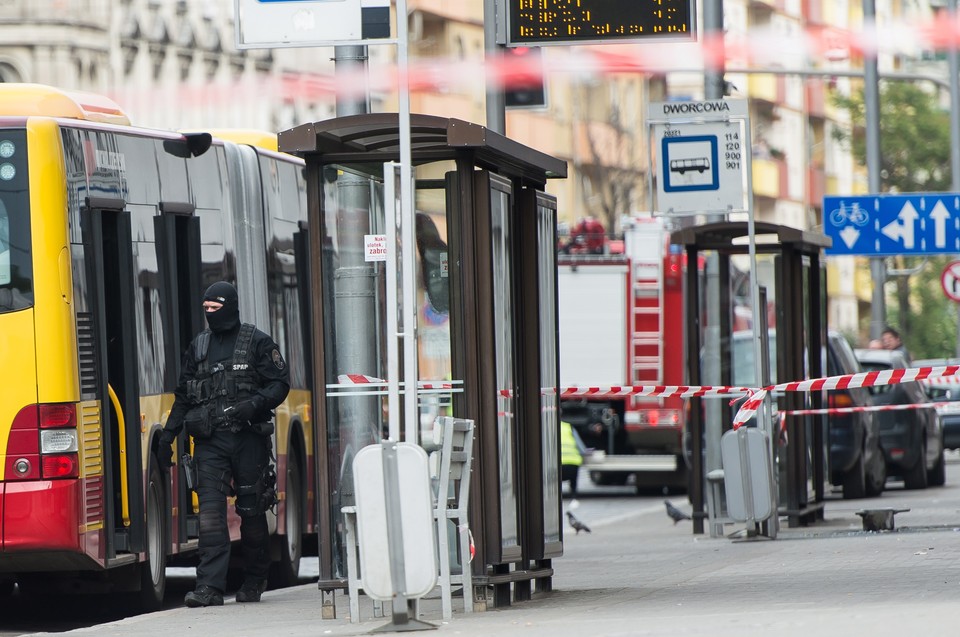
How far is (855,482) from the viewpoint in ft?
81.4

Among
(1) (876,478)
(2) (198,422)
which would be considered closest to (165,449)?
(2) (198,422)

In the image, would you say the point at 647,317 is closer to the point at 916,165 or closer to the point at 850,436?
the point at 850,436

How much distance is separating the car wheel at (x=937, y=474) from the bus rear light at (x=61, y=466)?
1633cm

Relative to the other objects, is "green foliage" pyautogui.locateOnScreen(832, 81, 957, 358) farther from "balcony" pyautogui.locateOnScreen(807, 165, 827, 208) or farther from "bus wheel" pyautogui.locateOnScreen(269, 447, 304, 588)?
"bus wheel" pyautogui.locateOnScreen(269, 447, 304, 588)

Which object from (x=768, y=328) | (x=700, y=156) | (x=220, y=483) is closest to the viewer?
(x=220, y=483)

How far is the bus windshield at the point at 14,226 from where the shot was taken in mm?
12914

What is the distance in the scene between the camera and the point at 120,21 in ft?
179

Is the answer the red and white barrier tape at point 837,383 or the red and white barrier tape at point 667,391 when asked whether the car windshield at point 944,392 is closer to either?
the red and white barrier tape at point 837,383

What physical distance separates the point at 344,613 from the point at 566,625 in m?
1.81

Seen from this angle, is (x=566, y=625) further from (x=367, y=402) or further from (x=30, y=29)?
(x=30, y=29)

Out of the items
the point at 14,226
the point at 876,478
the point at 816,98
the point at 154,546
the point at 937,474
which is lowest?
the point at 937,474

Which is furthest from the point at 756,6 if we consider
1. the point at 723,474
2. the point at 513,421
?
the point at 513,421

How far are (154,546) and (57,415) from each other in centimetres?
172

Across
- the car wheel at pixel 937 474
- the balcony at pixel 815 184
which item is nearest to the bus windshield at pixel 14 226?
the car wheel at pixel 937 474
